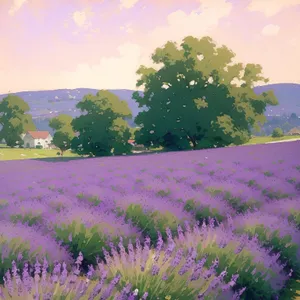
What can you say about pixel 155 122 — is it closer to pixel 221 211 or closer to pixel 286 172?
pixel 286 172

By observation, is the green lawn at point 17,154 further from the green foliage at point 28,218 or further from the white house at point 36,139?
the white house at point 36,139

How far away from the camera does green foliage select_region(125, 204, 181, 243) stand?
4684 millimetres

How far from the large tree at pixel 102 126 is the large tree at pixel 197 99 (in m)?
3.73

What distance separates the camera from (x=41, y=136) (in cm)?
12550

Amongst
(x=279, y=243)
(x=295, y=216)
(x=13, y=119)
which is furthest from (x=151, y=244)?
(x=13, y=119)

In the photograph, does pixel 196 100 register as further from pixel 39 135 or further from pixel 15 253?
pixel 39 135

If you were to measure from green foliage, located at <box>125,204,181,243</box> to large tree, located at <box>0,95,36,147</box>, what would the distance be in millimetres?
65160

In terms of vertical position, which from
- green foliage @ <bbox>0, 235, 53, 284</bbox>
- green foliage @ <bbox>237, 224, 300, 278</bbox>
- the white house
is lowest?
the white house

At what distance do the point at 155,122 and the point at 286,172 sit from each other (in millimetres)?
20954

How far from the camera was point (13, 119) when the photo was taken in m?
66.6

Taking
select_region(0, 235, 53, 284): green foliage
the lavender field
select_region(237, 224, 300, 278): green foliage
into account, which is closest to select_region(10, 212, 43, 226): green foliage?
the lavender field

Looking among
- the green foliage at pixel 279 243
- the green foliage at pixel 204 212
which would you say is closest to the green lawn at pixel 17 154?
the green foliage at pixel 204 212

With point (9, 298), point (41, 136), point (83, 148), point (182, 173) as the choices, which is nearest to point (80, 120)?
point (83, 148)

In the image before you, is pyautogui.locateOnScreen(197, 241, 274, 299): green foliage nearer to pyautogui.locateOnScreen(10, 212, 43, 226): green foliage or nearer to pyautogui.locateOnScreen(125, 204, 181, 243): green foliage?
pyautogui.locateOnScreen(125, 204, 181, 243): green foliage
